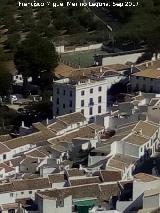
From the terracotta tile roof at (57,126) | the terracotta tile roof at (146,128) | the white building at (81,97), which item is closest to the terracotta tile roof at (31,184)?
the terracotta tile roof at (146,128)

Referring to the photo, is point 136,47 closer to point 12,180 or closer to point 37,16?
point 37,16

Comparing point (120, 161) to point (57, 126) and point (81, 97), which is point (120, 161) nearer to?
point (57, 126)

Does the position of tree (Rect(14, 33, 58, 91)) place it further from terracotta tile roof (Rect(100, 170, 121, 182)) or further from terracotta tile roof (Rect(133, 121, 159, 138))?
terracotta tile roof (Rect(100, 170, 121, 182))

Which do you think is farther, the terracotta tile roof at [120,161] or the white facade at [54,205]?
the terracotta tile roof at [120,161]

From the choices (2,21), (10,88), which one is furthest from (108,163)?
(2,21)

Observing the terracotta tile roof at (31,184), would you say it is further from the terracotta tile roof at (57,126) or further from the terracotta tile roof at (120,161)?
the terracotta tile roof at (57,126)

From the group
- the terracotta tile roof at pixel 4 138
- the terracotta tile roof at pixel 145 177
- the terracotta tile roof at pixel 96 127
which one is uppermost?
the terracotta tile roof at pixel 145 177
